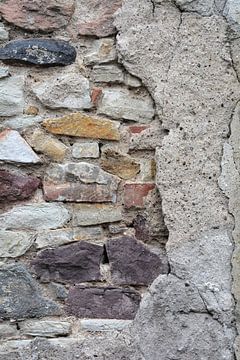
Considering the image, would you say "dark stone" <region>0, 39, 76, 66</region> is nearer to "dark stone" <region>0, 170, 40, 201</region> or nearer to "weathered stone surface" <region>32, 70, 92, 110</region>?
"weathered stone surface" <region>32, 70, 92, 110</region>

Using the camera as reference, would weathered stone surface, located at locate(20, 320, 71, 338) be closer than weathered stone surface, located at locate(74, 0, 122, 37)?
Yes

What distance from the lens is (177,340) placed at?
1.83 meters

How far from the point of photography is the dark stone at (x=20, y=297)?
1.86 metres

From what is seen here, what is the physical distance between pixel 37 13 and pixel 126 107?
379mm

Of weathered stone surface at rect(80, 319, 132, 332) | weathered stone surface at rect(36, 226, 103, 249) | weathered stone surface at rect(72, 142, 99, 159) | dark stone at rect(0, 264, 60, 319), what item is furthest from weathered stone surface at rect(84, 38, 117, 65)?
weathered stone surface at rect(80, 319, 132, 332)

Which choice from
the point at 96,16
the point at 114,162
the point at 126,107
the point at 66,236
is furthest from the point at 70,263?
the point at 96,16

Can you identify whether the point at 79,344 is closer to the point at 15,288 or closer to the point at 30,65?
the point at 15,288

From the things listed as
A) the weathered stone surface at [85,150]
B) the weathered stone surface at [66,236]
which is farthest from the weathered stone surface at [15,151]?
the weathered stone surface at [66,236]

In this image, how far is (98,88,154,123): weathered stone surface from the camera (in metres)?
1.94

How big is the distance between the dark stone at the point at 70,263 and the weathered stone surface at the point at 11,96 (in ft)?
1.35

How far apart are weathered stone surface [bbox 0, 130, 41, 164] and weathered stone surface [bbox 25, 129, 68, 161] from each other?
0.02 meters

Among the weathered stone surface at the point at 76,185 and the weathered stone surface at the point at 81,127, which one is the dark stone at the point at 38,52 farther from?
the weathered stone surface at the point at 76,185

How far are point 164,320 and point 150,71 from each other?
0.70 meters

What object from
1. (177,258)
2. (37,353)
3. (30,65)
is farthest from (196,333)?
(30,65)
